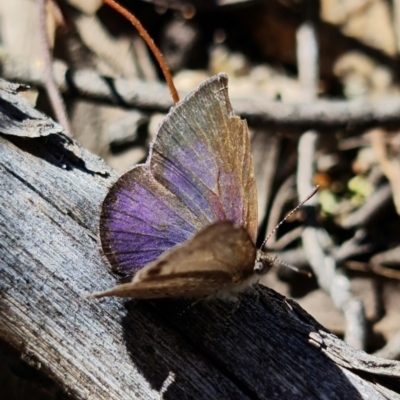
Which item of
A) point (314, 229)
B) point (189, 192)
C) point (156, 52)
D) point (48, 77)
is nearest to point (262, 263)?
point (189, 192)

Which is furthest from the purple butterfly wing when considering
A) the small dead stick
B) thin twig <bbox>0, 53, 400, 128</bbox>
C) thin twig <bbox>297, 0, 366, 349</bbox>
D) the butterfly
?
thin twig <bbox>0, 53, 400, 128</bbox>

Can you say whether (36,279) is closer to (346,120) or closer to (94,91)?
(94,91)

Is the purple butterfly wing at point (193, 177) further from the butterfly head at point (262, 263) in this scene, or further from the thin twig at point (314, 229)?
the thin twig at point (314, 229)

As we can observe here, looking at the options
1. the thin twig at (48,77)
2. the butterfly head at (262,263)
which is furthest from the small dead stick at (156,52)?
the butterfly head at (262,263)

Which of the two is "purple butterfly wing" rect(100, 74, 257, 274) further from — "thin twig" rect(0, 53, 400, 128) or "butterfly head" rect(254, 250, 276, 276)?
"thin twig" rect(0, 53, 400, 128)

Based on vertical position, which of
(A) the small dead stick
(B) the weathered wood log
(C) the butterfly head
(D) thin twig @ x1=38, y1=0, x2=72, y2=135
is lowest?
(B) the weathered wood log

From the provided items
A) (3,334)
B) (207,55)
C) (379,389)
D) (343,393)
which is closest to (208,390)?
(343,393)
